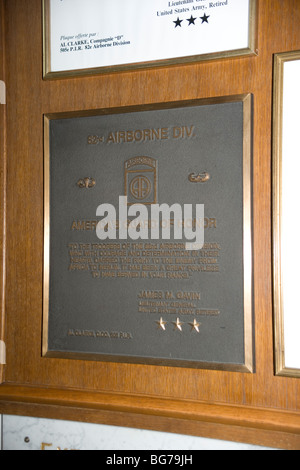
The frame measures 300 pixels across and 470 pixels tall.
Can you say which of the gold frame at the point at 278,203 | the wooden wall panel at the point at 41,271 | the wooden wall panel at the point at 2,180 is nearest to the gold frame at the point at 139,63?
the wooden wall panel at the point at 41,271

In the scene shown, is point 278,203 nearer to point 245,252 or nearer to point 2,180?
point 245,252

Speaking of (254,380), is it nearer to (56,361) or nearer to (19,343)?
(56,361)

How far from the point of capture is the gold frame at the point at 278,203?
2160mm

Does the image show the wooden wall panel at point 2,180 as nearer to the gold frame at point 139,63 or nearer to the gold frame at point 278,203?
the gold frame at point 139,63

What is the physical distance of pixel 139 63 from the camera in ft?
7.83

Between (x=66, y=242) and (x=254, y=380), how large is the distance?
113 cm

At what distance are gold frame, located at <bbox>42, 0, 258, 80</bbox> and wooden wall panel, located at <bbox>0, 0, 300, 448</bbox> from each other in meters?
0.03

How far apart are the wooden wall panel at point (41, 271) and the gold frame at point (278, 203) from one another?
3cm

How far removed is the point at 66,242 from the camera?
2.52 meters

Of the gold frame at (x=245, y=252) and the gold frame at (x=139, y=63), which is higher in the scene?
the gold frame at (x=139, y=63)

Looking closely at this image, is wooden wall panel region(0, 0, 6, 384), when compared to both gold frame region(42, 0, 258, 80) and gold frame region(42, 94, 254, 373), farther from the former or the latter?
gold frame region(42, 94, 254, 373)

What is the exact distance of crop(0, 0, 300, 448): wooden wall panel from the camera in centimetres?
219

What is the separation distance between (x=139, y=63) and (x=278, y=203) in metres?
0.95

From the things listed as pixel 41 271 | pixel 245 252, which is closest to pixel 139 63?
pixel 245 252
